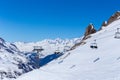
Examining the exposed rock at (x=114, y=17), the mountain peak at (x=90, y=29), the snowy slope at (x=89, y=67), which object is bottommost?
the snowy slope at (x=89, y=67)

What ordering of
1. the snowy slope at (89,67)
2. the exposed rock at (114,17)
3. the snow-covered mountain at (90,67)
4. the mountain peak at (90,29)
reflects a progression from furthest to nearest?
the exposed rock at (114,17), the mountain peak at (90,29), the snow-covered mountain at (90,67), the snowy slope at (89,67)

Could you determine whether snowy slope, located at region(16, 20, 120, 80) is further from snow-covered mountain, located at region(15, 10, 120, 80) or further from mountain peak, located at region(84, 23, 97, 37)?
mountain peak, located at region(84, 23, 97, 37)

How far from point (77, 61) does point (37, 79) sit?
15500mm

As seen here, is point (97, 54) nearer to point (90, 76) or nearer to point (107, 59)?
point (107, 59)

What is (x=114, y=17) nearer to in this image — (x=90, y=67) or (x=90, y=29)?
(x=90, y=29)

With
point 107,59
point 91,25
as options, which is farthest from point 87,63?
point 91,25

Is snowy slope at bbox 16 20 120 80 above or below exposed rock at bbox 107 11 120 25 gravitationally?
below

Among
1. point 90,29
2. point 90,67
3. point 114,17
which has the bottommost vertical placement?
point 90,67

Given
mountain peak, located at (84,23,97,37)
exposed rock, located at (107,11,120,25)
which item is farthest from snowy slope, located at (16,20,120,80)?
exposed rock, located at (107,11,120,25)

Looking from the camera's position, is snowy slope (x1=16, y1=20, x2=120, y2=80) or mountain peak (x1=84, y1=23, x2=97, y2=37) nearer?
snowy slope (x1=16, y1=20, x2=120, y2=80)

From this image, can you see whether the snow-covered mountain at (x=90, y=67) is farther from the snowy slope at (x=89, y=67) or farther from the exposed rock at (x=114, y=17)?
the exposed rock at (x=114, y=17)

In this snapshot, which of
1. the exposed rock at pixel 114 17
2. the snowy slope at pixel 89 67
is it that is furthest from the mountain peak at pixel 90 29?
the snowy slope at pixel 89 67

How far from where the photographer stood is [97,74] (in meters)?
38.1

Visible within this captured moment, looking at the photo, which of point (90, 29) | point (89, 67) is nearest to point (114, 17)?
point (90, 29)
